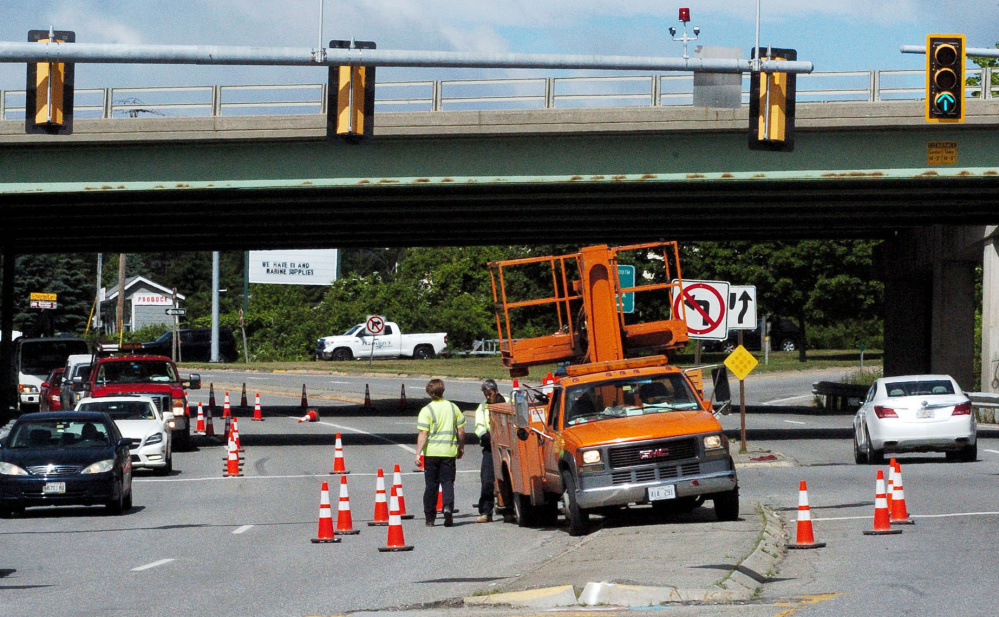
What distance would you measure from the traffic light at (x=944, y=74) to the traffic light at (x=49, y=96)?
400 inches

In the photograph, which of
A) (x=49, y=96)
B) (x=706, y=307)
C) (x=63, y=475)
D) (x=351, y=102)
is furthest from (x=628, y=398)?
(x=706, y=307)

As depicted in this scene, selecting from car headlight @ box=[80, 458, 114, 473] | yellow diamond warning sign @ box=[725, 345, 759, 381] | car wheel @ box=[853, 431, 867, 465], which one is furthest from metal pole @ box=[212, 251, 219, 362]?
car headlight @ box=[80, 458, 114, 473]

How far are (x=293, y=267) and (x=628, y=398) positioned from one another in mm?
81295

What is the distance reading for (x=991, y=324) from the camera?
40.6 meters

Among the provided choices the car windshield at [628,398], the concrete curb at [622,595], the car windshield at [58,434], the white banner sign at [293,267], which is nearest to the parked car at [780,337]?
the white banner sign at [293,267]

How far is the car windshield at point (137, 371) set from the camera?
107 ft

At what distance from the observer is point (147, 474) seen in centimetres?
2703

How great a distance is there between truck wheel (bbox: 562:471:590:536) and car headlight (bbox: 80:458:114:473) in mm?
6936

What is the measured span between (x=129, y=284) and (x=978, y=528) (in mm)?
114330

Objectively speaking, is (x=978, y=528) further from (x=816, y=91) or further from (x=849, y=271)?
(x=849, y=271)

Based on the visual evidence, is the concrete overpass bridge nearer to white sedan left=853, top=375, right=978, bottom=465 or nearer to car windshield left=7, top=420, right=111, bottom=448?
white sedan left=853, top=375, right=978, bottom=465

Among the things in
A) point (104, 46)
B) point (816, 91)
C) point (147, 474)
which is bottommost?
point (147, 474)

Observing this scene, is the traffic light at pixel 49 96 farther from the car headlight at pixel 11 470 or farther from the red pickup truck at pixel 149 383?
the red pickup truck at pixel 149 383

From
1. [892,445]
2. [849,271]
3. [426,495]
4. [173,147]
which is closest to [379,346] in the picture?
[849,271]
